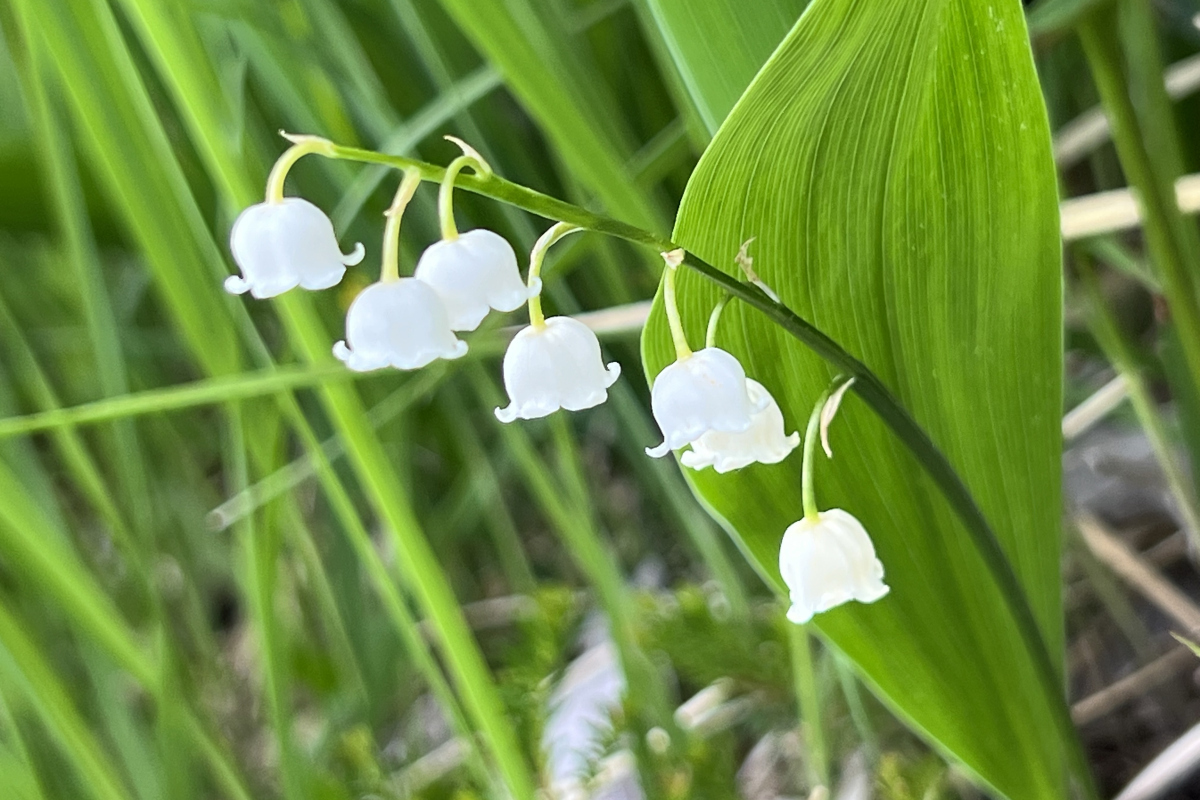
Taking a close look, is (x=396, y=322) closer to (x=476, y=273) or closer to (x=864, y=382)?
Answer: (x=476, y=273)

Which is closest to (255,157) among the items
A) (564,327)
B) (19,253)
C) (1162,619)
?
(564,327)

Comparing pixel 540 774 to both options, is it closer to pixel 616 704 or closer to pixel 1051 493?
pixel 616 704

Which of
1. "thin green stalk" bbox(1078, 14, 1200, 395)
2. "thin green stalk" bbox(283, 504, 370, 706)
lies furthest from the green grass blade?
"thin green stalk" bbox(1078, 14, 1200, 395)

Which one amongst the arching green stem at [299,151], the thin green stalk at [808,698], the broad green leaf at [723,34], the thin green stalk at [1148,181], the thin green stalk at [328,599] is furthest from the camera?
the thin green stalk at [328,599]

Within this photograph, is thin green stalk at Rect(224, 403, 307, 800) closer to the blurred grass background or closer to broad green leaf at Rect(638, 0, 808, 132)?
the blurred grass background

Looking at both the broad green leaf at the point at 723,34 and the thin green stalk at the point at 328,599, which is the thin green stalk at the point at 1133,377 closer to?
the broad green leaf at the point at 723,34

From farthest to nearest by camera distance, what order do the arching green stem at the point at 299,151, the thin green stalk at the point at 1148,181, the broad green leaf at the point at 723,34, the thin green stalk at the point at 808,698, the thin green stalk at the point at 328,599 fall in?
the thin green stalk at the point at 328,599
the thin green stalk at the point at 808,698
the thin green stalk at the point at 1148,181
the broad green leaf at the point at 723,34
the arching green stem at the point at 299,151

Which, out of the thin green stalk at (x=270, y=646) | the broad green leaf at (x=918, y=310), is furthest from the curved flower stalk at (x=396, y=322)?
the thin green stalk at (x=270, y=646)
